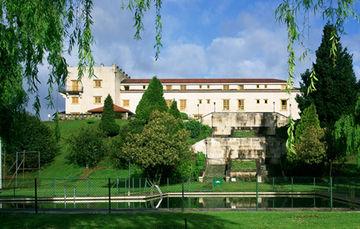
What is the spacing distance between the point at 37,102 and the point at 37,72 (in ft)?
1.67

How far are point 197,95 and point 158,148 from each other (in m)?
36.4

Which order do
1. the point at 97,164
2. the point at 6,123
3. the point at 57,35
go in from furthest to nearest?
the point at 97,164
the point at 6,123
the point at 57,35

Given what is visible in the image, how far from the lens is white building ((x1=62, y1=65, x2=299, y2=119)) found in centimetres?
7425

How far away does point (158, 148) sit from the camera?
39.2 meters

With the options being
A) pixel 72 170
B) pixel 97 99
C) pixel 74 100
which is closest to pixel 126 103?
pixel 97 99

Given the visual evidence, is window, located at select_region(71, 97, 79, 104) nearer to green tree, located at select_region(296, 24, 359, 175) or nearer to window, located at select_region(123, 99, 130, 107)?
window, located at select_region(123, 99, 130, 107)

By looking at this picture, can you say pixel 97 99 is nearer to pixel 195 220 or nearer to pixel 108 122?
pixel 108 122

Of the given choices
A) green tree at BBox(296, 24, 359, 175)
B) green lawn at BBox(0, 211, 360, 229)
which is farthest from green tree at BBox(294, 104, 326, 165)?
green lawn at BBox(0, 211, 360, 229)

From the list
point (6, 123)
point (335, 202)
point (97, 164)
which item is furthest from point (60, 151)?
point (6, 123)

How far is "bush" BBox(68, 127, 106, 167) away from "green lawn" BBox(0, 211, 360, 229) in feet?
101

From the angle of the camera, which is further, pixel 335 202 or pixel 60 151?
pixel 60 151

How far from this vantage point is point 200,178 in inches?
1767

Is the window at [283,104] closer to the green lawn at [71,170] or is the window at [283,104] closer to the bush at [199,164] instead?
the bush at [199,164]

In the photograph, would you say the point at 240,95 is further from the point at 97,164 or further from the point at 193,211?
the point at 193,211
